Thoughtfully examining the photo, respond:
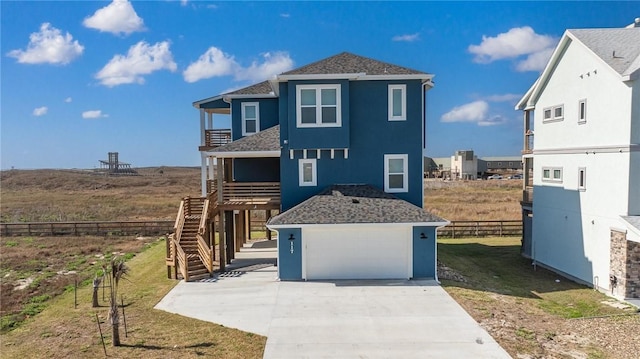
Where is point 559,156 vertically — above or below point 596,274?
above

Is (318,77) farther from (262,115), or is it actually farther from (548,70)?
(548,70)

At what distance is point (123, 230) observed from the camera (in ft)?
87.5

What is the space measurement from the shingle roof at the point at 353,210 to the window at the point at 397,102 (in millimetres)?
3122

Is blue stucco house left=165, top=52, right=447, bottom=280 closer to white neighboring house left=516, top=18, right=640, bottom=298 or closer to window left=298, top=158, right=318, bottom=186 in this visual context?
window left=298, top=158, right=318, bottom=186

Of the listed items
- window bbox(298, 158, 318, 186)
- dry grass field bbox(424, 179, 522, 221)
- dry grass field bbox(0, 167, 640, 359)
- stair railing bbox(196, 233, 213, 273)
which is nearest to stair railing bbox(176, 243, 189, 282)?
dry grass field bbox(0, 167, 640, 359)

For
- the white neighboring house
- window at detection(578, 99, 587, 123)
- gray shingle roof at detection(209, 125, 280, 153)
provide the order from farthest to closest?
gray shingle roof at detection(209, 125, 280, 153) < window at detection(578, 99, 587, 123) < the white neighboring house

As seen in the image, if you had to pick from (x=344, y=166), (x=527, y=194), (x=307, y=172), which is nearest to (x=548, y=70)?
(x=527, y=194)

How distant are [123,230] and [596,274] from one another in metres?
26.1

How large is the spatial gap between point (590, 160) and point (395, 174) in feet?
22.9

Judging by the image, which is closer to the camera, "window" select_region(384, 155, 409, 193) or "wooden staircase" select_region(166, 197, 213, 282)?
"wooden staircase" select_region(166, 197, 213, 282)

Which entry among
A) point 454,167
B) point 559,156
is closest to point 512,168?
point 454,167

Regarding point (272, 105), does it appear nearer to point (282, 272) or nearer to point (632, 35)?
point (282, 272)

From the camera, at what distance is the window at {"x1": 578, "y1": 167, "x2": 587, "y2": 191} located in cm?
1470

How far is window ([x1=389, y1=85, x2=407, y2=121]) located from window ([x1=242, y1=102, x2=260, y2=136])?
661 centimetres
